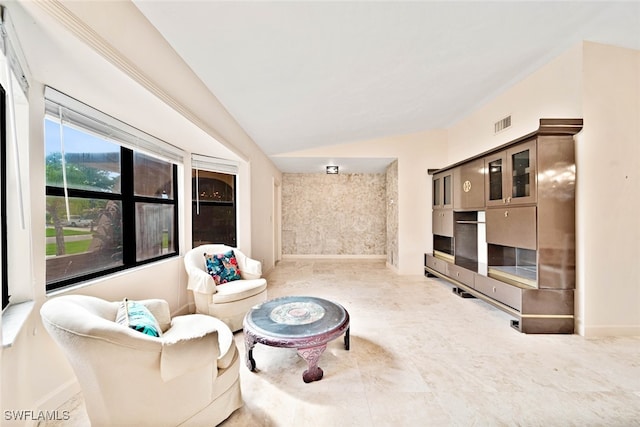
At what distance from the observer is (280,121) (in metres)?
3.07

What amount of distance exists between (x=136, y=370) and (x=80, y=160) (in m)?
1.77

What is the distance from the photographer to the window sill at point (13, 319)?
1.04 m

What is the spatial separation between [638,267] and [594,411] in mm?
1790

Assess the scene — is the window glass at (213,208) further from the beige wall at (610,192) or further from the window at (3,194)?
the beige wall at (610,192)

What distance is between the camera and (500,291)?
2598 mm

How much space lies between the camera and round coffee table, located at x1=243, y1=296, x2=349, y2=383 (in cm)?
161

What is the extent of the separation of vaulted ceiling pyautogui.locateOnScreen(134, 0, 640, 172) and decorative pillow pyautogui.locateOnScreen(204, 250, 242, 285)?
5.75 feet

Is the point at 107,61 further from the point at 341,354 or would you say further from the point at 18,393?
the point at 341,354

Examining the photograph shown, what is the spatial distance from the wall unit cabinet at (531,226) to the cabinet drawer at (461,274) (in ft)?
0.05

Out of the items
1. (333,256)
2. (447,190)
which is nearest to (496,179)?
(447,190)

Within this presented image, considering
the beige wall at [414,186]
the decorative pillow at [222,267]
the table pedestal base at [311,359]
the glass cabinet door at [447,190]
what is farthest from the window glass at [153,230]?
the glass cabinet door at [447,190]

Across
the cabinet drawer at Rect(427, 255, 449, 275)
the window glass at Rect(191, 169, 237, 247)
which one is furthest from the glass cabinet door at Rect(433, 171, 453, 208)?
the window glass at Rect(191, 169, 237, 247)

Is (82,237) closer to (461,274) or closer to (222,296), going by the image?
(222,296)

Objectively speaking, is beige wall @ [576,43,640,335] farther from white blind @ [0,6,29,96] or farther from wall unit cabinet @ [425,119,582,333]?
white blind @ [0,6,29,96]
